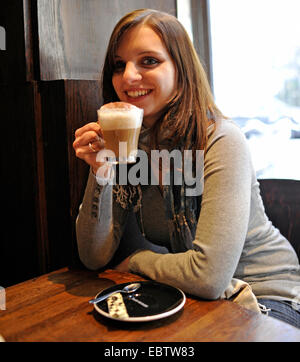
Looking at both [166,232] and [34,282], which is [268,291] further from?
[34,282]

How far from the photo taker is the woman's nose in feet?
4.62

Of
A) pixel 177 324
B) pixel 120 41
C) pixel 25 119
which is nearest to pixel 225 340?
pixel 177 324

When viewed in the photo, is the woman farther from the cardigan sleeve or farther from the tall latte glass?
the tall latte glass

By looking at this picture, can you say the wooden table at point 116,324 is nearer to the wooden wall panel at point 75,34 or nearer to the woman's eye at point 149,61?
the woman's eye at point 149,61

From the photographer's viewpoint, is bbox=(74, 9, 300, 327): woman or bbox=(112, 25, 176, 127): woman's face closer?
bbox=(74, 9, 300, 327): woman

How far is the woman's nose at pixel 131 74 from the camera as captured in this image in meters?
1.41

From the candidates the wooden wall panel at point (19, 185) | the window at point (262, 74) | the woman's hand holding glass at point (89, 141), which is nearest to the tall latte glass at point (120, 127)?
the woman's hand holding glass at point (89, 141)

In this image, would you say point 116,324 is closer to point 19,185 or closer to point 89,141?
point 89,141

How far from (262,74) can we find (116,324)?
192 centimetres

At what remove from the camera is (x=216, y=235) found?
3.99 feet

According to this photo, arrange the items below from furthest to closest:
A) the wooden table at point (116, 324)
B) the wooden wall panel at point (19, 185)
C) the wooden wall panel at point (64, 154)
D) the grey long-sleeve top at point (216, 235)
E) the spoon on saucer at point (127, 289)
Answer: the wooden wall panel at point (19, 185) → the wooden wall panel at point (64, 154) → the grey long-sleeve top at point (216, 235) → the spoon on saucer at point (127, 289) → the wooden table at point (116, 324)

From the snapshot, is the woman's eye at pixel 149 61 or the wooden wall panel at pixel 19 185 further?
the wooden wall panel at pixel 19 185

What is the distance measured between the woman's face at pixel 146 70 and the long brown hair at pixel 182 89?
0.02 meters

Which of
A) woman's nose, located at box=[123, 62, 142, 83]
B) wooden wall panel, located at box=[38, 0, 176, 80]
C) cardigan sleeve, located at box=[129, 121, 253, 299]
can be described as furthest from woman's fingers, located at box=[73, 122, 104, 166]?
wooden wall panel, located at box=[38, 0, 176, 80]
